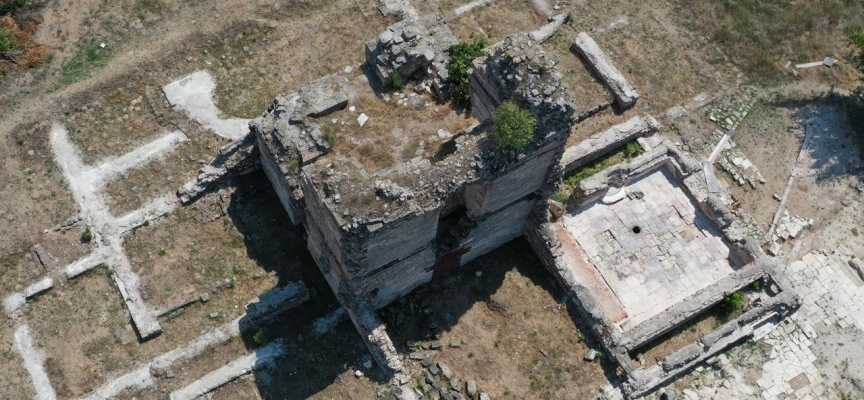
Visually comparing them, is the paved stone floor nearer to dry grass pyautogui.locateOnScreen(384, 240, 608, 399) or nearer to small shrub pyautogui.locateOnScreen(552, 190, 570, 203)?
small shrub pyautogui.locateOnScreen(552, 190, 570, 203)

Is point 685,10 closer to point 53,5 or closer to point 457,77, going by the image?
point 457,77

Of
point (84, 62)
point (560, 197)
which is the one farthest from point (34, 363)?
point (560, 197)

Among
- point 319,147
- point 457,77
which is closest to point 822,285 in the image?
point 457,77

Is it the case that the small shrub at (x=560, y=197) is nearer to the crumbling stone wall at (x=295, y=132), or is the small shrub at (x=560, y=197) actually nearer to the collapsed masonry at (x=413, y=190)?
the collapsed masonry at (x=413, y=190)

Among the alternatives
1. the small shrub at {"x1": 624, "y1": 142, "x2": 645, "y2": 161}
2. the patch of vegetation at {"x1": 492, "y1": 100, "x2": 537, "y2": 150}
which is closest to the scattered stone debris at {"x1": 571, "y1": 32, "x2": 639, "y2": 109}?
the small shrub at {"x1": 624, "y1": 142, "x2": 645, "y2": 161}

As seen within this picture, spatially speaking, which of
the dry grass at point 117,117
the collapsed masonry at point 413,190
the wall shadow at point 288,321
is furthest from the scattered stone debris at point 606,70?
the dry grass at point 117,117

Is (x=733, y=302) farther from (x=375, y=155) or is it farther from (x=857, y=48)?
(x=857, y=48)
